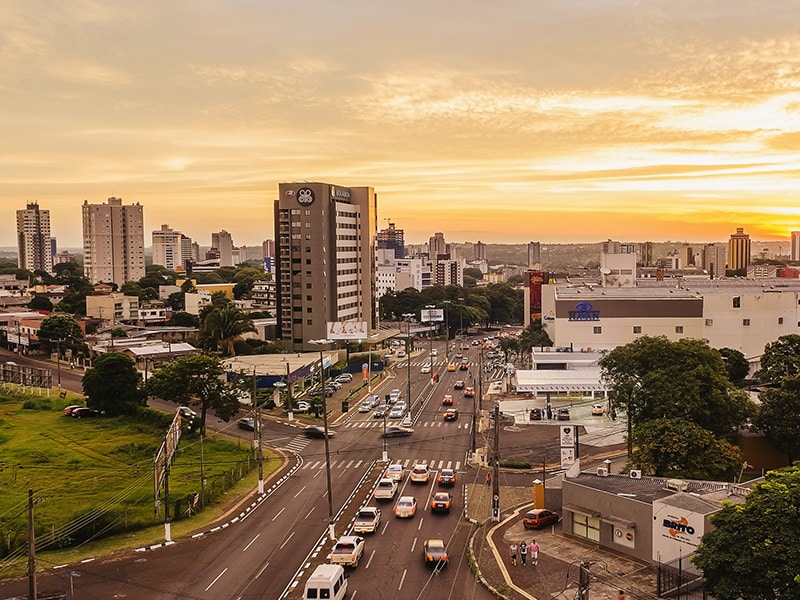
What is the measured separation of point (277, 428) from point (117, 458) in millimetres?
13093

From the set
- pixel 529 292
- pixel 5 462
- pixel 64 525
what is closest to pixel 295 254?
pixel 529 292

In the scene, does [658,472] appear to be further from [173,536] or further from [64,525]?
[64,525]

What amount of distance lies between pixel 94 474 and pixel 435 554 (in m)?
22.6

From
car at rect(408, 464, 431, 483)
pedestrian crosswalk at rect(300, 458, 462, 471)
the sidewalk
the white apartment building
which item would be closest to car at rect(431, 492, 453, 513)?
the sidewalk

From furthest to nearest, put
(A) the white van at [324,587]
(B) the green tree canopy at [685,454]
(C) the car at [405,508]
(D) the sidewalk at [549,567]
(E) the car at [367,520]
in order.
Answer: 1. (C) the car at [405,508]
2. (B) the green tree canopy at [685,454]
3. (E) the car at [367,520]
4. (D) the sidewalk at [549,567]
5. (A) the white van at [324,587]

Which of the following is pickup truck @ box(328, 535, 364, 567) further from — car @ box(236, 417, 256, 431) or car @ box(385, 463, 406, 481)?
car @ box(236, 417, 256, 431)

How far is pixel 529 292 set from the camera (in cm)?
11450

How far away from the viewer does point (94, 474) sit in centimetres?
4166

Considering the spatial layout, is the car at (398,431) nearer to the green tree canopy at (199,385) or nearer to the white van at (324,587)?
the green tree canopy at (199,385)

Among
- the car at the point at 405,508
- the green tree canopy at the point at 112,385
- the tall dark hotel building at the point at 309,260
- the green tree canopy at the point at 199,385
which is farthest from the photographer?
the tall dark hotel building at the point at 309,260

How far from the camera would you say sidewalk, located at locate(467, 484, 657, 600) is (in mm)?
26062

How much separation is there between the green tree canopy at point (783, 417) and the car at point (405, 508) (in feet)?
63.4

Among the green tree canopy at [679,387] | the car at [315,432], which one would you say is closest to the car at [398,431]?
the car at [315,432]

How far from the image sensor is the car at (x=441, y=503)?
35125 millimetres
